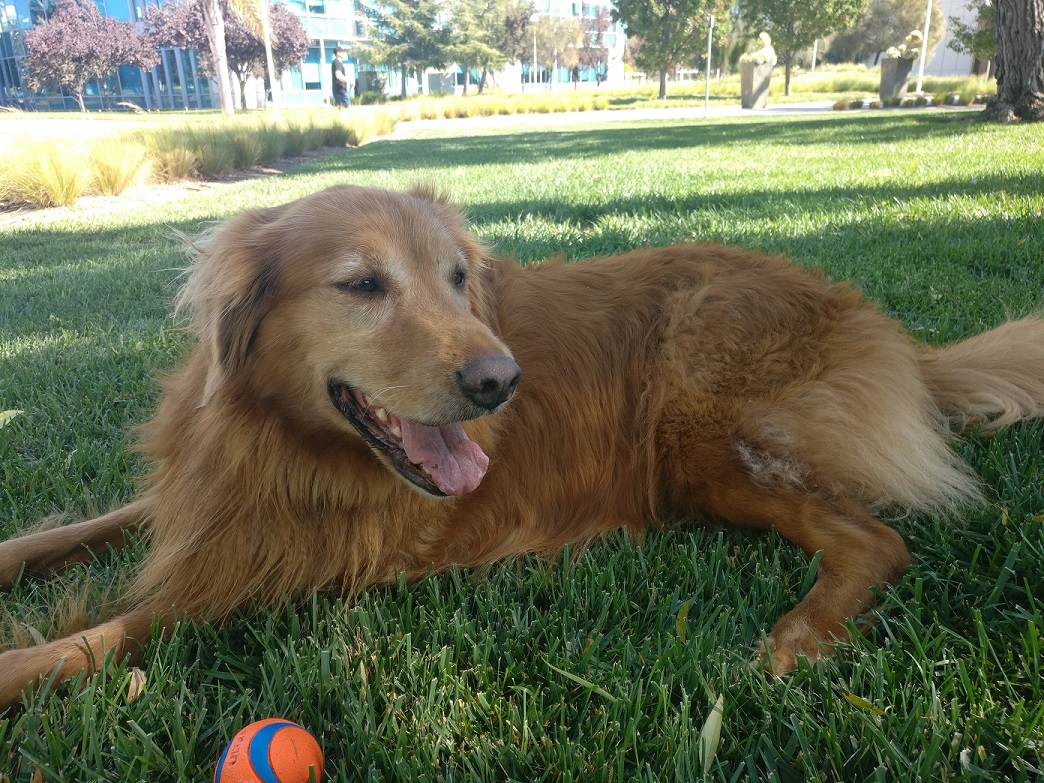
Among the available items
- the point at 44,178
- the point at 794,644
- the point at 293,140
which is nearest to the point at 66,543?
the point at 794,644

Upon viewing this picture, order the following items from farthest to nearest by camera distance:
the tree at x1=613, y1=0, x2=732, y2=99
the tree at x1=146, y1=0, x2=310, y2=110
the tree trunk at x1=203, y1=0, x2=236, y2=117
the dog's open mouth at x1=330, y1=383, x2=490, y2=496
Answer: the tree at x1=146, y1=0, x2=310, y2=110, the tree at x1=613, y1=0, x2=732, y2=99, the tree trunk at x1=203, y1=0, x2=236, y2=117, the dog's open mouth at x1=330, y1=383, x2=490, y2=496

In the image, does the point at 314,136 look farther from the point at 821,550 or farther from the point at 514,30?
the point at 514,30

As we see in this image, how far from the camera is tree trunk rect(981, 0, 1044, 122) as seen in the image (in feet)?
44.0

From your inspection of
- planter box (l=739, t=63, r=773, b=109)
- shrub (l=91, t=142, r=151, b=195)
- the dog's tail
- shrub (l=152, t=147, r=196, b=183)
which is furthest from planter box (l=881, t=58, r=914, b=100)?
the dog's tail

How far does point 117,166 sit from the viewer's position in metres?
12.8

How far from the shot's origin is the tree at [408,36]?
68375 mm

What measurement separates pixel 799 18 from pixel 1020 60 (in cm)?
3745

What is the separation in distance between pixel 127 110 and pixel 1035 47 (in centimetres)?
6247

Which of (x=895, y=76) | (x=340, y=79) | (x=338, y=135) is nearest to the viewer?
(x=338, y=135)

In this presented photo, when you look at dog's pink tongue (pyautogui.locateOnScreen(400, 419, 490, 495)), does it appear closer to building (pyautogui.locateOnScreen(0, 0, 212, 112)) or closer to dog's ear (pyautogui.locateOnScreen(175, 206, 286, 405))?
dog's ear (pyautogui.locateOnScreen(175, 206, 286, 405))

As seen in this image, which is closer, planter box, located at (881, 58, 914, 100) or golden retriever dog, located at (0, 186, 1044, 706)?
golden retriever dog, located at (0, 186, 1044, 706)

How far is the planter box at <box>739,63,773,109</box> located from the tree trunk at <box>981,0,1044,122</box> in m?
25.9

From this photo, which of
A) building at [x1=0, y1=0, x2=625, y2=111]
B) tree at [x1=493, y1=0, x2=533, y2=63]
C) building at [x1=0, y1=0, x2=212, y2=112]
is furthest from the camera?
tree at [x1=493, y1=0, x2=533, y2=63]

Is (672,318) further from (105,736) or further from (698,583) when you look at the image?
(105,736)
